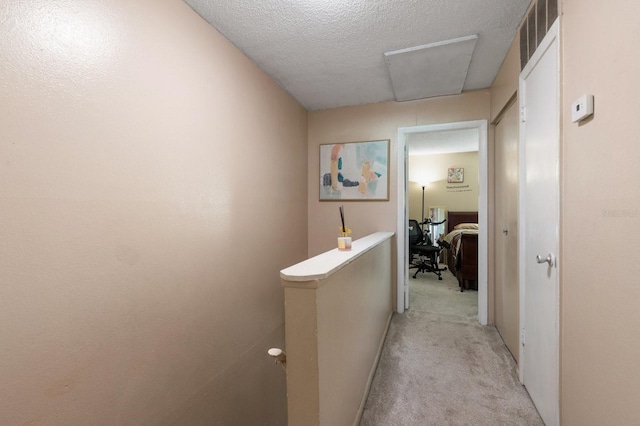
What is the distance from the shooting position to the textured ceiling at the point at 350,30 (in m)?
1.64

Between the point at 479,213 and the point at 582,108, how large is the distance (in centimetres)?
182

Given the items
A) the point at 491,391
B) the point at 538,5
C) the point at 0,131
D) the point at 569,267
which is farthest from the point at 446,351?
the point at 0,131

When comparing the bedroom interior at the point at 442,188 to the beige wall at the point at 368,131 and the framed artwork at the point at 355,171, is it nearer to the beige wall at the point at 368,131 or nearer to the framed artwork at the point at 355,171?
the beige wall at the point at 368,131

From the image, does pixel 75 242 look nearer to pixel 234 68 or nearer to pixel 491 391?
pixel 234 68

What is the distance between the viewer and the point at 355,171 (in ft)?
10.5

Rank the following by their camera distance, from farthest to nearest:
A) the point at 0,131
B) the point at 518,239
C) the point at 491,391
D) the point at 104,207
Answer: the point at 518,239 < the point at 491,391 < the point at 104,207 < the point at 0,131

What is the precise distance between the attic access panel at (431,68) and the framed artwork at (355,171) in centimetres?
62

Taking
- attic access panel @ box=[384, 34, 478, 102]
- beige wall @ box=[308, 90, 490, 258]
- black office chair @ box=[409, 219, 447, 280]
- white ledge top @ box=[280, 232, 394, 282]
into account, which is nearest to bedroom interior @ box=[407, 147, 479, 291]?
black office chair @ box=[409, 219, 447, 280]

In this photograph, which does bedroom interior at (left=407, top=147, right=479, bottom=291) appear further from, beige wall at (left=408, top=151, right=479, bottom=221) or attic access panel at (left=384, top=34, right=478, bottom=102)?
attic access panel at (left=384, top=34, right=478, bottom=102)

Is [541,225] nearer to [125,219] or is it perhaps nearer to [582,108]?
[582,108]

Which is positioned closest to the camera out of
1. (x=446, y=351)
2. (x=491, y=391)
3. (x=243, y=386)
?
(x=491, y=391)

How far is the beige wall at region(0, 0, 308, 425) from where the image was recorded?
3.14 ft

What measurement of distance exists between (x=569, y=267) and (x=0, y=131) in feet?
7.44

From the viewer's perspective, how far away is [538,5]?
4.93 ft
